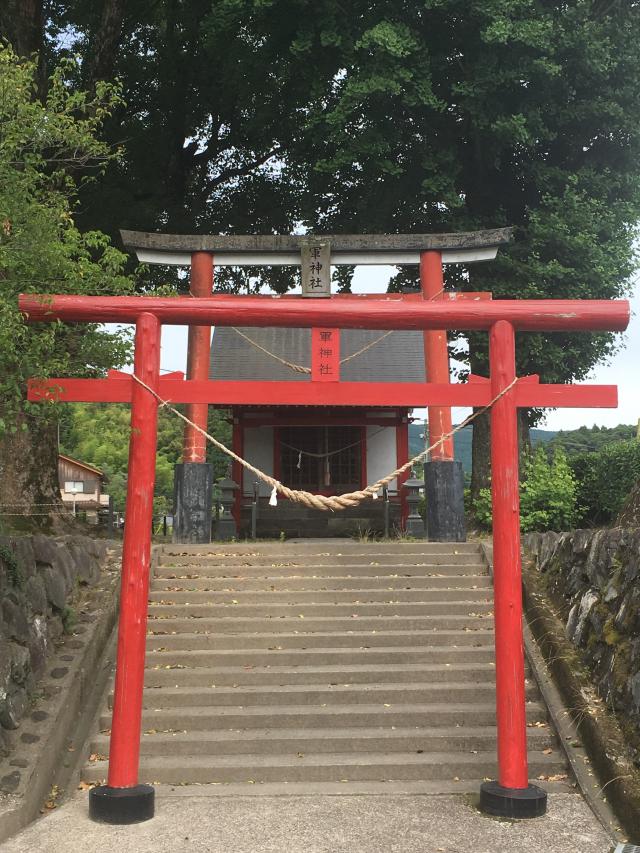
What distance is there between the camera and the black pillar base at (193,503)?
42.2 ft

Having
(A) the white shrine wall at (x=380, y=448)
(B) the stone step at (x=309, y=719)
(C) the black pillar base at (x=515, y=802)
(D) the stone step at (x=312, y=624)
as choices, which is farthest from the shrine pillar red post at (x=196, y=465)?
(C) the black pillar base at (x=515, y=802)

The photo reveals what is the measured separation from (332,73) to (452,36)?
8.76ft

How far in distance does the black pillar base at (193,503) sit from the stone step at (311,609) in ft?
9.87

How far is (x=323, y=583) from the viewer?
10375mm

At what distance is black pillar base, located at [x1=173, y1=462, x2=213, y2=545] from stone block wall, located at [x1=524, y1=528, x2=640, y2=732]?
550 centimetres

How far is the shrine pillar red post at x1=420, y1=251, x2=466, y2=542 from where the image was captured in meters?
12.7

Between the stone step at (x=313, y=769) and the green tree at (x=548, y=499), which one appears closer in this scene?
the stone step at (x=313, y=769)

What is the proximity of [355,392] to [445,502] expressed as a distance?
613 cm

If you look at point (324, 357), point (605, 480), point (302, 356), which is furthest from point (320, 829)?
point (302, 356)

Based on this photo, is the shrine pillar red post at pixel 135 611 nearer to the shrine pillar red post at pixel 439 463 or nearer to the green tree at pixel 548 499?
the shrine pillar red post at pixel 439 463

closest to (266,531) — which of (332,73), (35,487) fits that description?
(35,487)

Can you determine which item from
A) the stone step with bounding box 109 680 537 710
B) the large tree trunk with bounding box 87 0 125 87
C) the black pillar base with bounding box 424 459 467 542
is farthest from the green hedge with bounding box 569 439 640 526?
the large tree trunk with bounding box 87 0 125 87

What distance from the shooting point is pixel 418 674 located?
8547 mm

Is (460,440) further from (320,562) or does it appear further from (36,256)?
(36,256)
